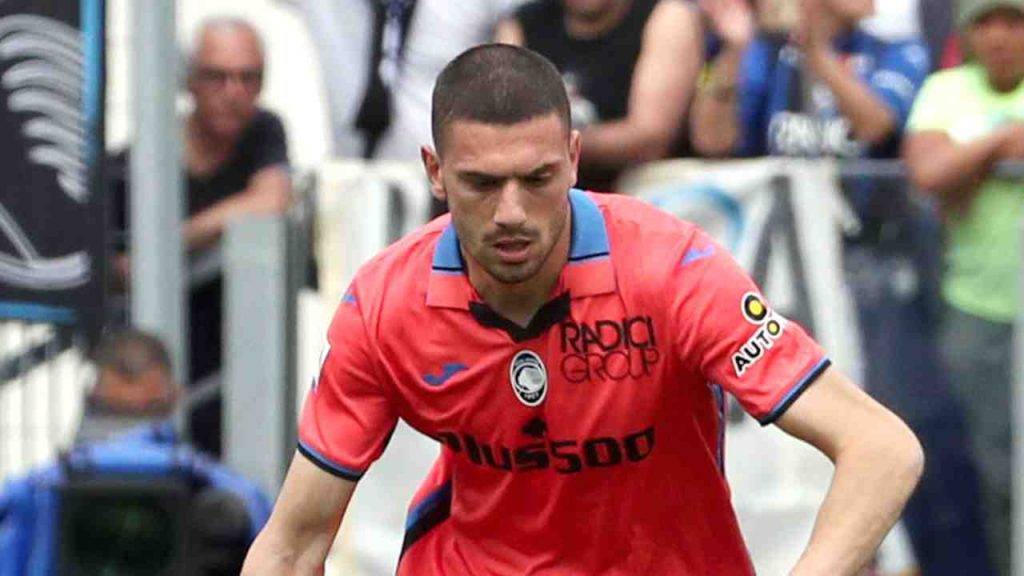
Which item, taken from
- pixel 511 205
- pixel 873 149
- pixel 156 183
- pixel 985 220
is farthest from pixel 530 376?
pixel 873 149

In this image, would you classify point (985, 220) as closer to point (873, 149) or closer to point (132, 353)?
point (873, 149)

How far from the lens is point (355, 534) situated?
770 centimetres

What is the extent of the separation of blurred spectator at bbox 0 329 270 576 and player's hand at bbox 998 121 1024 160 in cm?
237

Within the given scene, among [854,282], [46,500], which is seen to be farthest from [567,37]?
[46,500]

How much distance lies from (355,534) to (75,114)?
158 centimetres

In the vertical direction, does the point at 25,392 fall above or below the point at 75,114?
below

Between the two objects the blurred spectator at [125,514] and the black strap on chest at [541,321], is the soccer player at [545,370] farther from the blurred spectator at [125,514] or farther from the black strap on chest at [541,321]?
the blurred spectator at [125,514]

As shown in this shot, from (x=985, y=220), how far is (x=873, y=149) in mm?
612

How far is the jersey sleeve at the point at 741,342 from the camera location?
16.0 ft

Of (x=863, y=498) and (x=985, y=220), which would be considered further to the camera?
(x=985, y=220)

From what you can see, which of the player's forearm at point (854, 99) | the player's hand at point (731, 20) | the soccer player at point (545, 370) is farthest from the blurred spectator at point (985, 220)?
the soccer player at point (545, 370)

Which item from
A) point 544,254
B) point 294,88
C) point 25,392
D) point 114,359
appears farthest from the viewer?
point 294,88

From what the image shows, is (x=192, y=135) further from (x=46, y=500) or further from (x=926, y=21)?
(x=926, y=21)

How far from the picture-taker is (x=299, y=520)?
5.17 metres
